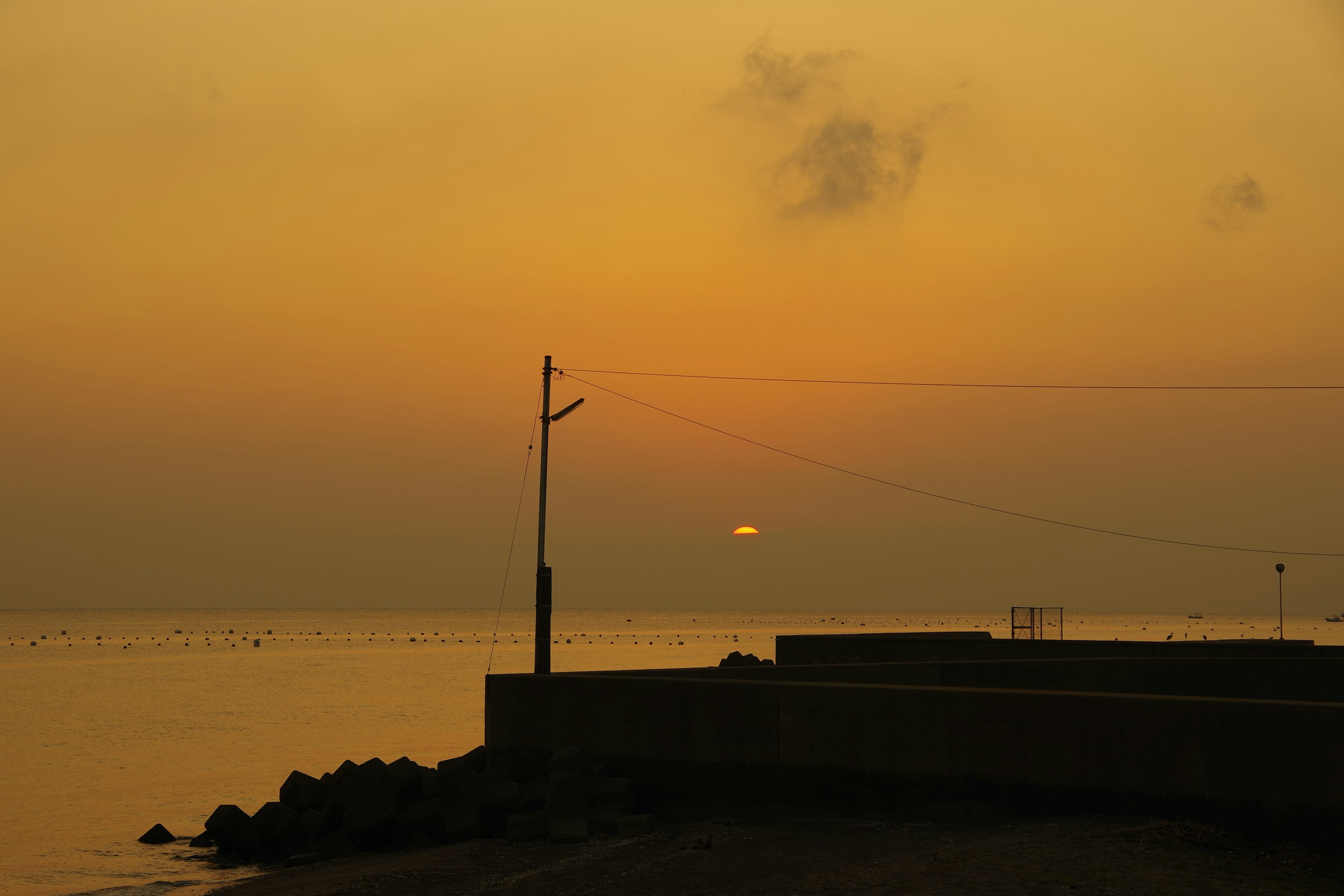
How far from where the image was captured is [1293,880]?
10.4m

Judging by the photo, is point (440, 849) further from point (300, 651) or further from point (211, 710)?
point (300, 651)

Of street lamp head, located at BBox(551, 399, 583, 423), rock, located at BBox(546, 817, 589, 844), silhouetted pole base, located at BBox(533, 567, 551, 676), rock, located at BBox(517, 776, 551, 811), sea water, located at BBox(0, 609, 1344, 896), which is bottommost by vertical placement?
sea water, located at BBox(0, 609, 1344, 896)

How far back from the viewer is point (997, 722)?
45.8ft

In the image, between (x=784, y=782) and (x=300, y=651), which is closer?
(x=784, y=782)

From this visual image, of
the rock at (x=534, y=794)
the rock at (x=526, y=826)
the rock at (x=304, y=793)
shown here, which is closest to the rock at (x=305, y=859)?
the rock at (x=304, y=793)

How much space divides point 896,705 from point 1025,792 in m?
1.89

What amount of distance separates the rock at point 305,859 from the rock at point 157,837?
539 centimetres

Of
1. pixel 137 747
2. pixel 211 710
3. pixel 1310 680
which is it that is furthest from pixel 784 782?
pixel 211 710

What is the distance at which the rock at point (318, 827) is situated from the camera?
19688mm

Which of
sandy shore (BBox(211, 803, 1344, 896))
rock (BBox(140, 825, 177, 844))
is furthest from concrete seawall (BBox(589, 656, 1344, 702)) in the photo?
rock (BBox(140, 825, 177, 844))

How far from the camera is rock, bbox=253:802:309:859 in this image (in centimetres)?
1992

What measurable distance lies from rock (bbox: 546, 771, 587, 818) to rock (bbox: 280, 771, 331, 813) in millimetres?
6384

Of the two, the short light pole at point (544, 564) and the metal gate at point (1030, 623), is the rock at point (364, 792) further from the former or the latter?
the metal gate at point (1030, 623)

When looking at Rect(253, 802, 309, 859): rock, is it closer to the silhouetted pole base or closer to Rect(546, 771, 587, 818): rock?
the silhouetted pole base
